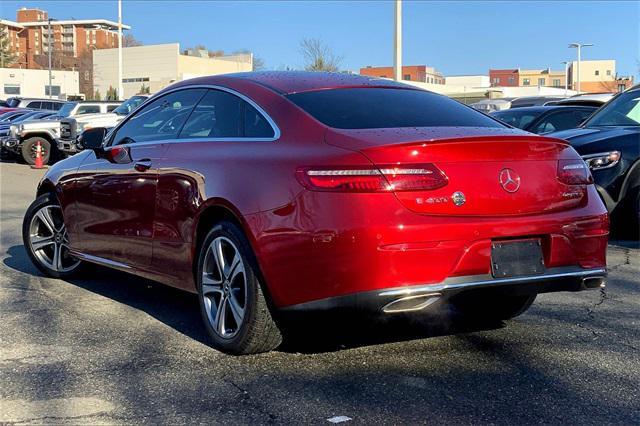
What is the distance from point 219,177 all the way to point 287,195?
24.6 inches

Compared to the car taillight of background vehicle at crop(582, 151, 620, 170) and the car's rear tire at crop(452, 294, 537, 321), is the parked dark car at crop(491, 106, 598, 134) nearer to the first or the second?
the car taillight of background vehicle at crop(582, 151, 620, 170)

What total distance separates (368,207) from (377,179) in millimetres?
150

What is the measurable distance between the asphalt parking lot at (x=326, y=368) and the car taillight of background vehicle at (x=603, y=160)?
2.12m

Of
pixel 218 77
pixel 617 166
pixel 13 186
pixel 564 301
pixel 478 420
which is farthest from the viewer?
pixel 13 186

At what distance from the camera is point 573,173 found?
390 centimetres

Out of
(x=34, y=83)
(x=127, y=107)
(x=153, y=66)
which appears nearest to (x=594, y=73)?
(x=153, y=66)

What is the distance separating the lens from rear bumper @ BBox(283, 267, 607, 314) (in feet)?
11.1

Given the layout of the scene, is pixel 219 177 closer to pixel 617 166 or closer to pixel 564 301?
pixel 564 301

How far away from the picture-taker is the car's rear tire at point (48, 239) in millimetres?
6064

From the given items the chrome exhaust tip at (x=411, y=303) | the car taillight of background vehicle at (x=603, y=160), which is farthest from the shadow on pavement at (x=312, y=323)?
the car taillight of background vehicle at (x=603, y=160)

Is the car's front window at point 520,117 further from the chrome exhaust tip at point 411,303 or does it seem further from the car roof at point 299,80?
the chrome exhaust tip at point 411,303

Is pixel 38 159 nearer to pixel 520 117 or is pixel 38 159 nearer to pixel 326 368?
pixel 520 117

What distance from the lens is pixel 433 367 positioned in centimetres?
382

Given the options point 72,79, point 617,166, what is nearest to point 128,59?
point 72,79
